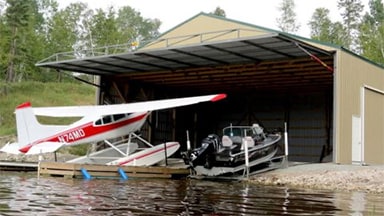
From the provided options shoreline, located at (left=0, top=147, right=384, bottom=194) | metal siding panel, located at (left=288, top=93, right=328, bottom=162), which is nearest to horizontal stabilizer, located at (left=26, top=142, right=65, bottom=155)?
shoreline, located at (left=0, top=147, right=384, bottom=194)

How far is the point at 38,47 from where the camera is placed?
1869 inches

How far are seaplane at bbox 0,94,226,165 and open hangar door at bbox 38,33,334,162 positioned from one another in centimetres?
261

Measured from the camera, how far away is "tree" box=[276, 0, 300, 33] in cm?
6241

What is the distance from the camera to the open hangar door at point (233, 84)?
18609mm

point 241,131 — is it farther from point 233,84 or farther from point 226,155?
point 233,84

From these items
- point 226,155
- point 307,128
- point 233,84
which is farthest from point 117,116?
point 307,128

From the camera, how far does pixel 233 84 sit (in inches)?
1004

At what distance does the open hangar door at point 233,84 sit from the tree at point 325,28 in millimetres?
27775

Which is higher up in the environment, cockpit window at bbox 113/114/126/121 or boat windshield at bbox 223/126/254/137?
cockpit window at bbox 113/114/126/121

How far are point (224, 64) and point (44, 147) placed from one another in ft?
29.7

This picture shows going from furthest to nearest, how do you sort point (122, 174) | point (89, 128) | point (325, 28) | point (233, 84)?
point (325, 28)
point (233, 84)
point (89, 128)
point (122, 174)

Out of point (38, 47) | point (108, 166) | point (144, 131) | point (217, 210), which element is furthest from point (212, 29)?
point (38, 47)

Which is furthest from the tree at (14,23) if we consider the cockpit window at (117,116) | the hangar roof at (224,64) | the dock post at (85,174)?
the dock post at (85,174)

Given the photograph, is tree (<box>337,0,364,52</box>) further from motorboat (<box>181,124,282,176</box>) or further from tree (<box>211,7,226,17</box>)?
motorboat (<box>181,124,282,176</box>)
